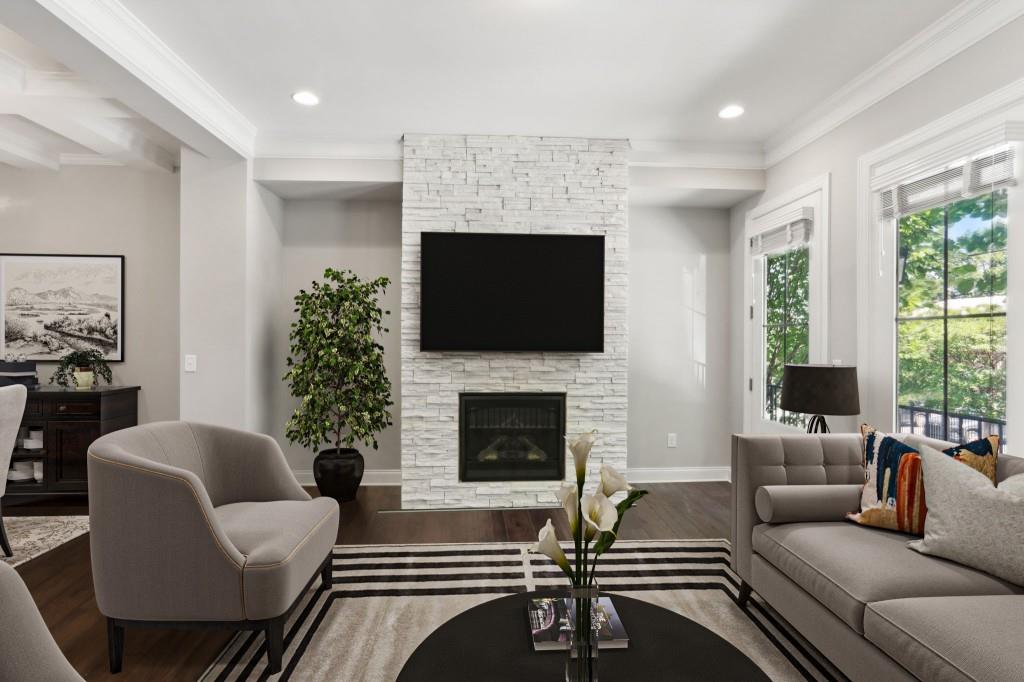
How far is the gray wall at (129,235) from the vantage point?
4.54 meters

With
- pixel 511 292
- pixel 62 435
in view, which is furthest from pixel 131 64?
pixel 62 435

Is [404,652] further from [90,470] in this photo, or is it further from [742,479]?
[742,479]

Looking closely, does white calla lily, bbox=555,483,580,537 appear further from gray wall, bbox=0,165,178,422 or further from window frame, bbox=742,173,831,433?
gray wall, bbox=0,165,178,422

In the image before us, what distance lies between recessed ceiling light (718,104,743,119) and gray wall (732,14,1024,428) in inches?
21.1

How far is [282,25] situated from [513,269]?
201cm

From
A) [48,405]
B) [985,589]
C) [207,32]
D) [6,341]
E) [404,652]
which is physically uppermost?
[207,32]

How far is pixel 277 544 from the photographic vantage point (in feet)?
6.79

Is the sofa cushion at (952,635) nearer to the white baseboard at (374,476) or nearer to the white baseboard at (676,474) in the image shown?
the white baseboard at (676,474)

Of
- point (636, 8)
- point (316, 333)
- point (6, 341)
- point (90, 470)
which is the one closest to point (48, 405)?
point (6, 341)

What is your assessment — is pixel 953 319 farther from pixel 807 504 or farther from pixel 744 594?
pixel 744 594

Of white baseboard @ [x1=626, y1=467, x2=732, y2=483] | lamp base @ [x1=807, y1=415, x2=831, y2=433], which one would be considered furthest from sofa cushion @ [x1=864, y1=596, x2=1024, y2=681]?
white baseboard @ [x1=626, y1=467, x2=732, y2=483]

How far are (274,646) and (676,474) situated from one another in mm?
3626

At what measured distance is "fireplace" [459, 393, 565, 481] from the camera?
414cm

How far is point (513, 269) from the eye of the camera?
13.4 ft
